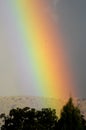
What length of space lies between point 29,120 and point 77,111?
7.23 metres

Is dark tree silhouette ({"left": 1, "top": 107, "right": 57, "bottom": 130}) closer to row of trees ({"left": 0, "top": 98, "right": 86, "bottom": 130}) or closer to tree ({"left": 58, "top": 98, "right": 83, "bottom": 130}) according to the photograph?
row of trees ({"left": 0, "top": 98, "right": 86, "bottom": 130})

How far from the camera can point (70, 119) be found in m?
62.8

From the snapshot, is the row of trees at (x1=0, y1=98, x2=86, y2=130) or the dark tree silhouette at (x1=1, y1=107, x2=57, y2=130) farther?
the dark tree silhouette at (x1=1, y1=107, x2=57, y2=130)

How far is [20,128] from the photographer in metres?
66.0

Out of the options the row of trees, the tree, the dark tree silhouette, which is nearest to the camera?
the tree

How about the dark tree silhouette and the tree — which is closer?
the tree

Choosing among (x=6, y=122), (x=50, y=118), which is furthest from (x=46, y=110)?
(x=6, y=122)

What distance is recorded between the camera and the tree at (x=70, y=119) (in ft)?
204

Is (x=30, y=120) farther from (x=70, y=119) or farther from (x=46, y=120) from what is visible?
(x=70, y=119)

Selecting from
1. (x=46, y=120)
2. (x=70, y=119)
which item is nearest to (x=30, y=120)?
(x=46, y=120)

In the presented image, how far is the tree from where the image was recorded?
62031 millimetres

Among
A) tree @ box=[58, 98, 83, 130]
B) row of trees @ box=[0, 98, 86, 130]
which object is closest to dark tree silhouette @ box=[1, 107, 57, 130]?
row of trees @ box=[0, 98, 86, 130]

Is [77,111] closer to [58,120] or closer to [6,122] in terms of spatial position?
[58,120]

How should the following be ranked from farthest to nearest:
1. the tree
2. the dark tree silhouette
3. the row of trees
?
the dark tree silhouette, the row of trees, the tree
